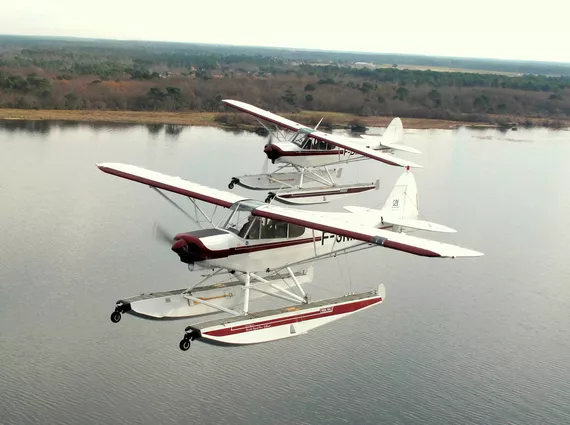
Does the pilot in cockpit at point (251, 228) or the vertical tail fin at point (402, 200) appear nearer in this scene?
the pilot in cockpit at point (251, 228)

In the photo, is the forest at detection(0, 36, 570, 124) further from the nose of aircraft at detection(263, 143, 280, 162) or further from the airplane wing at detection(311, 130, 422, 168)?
the nose of aircraft at detection(263, 143, 280, 162)

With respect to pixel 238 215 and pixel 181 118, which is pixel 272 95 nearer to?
pixel 181 118

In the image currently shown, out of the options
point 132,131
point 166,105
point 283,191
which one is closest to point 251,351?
point 283,191

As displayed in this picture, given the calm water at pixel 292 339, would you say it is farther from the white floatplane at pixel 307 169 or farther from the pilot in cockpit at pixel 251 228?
the pilot in cockpit at pixel 251 228

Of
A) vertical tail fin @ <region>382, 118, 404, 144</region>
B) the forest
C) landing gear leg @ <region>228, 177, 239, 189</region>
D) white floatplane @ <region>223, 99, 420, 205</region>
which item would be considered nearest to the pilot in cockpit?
white floatplane @ <region>223, 99, 420, 205</region>

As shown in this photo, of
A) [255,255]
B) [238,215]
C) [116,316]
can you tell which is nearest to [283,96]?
[238,215]

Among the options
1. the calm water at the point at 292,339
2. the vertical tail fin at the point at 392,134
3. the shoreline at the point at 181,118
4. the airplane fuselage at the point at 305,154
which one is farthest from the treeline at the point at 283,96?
the airplane fuselage at the point at 305,154

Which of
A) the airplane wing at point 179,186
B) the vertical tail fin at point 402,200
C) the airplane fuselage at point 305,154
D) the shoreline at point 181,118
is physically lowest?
the shoreline at point 181,118
